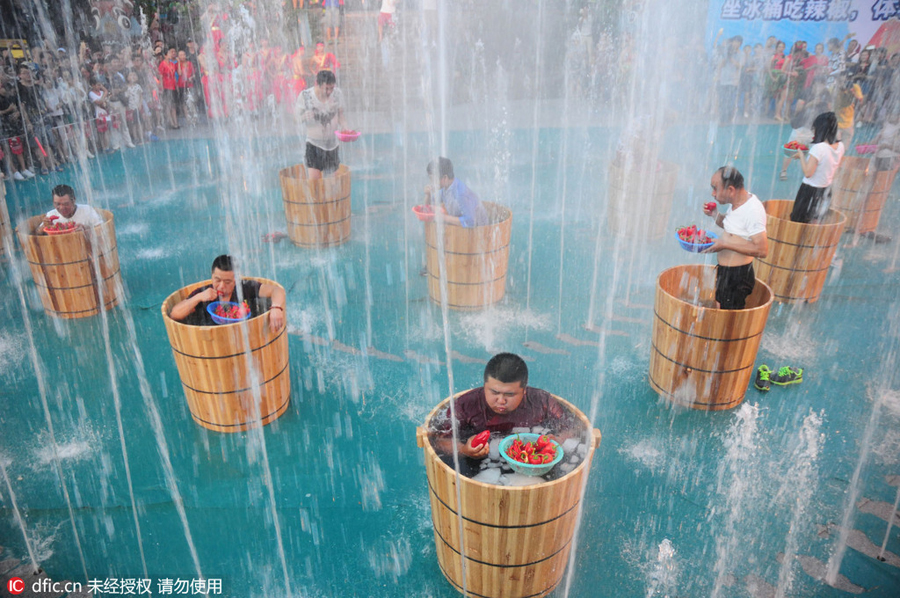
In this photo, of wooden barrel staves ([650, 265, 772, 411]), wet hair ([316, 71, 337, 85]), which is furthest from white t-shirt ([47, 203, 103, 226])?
wooden barrel staves ([650, 265, 772, 411])

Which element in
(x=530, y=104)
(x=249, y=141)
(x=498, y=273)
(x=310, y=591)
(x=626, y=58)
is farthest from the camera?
(x=626, y=58)

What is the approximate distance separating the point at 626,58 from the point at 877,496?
18.3m

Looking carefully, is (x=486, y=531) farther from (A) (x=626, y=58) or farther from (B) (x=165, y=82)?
(A) (x=626, y=58)

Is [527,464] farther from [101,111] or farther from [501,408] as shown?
[101,111]

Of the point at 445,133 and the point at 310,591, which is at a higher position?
the point at 445,133

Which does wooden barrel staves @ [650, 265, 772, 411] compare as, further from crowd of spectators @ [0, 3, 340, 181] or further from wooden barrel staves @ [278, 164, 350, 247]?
crowd of spectators @ [0, 3, 340, 181]

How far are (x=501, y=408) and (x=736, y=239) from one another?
8.63ft

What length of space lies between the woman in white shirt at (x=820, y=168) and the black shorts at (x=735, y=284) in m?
2.11

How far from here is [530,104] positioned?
1803 centimetres

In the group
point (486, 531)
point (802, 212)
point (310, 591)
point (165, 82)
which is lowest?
point (310, 591)

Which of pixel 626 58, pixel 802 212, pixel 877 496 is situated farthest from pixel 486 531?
pixel 626 58

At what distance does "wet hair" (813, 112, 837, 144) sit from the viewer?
595cm

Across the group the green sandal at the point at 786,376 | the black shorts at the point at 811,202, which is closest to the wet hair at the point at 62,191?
the green sandal at the point at 786,376

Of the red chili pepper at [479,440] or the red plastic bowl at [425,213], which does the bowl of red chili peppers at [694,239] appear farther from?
the red chili pepper at [479,440]
